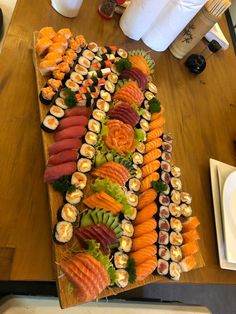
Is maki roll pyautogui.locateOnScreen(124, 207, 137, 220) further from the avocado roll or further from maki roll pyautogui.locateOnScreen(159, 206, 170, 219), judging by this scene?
the avocado roll

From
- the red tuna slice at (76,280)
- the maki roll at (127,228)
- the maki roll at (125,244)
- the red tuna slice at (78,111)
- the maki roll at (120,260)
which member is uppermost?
the red tuna slice at (78,111)

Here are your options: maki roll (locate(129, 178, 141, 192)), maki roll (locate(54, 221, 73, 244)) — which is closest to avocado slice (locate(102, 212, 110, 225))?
maki roll (locate(54, 221, 73, 244))

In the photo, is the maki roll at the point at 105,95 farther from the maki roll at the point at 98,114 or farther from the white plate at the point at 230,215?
the white plate at the point at 230,215

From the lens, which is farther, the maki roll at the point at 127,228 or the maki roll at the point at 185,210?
the maki roll at the point at 185,210

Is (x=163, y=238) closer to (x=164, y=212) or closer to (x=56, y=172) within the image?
(x=164, y=212)

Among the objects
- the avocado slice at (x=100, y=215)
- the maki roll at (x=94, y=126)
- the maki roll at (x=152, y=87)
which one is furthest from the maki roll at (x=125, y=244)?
the maki roll at (x=152, y=87)
